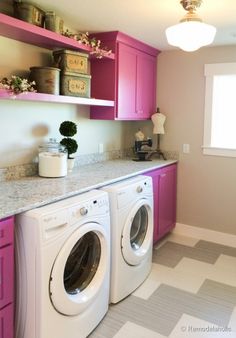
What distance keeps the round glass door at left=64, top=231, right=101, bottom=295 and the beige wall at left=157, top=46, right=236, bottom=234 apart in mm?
1880

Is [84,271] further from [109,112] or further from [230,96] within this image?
[230,96]

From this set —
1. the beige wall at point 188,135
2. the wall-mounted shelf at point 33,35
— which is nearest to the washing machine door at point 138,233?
the beige wall at point 188,135

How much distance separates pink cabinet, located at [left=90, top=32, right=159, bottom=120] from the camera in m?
3.07

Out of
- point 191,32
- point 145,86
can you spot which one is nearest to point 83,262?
point 191,32

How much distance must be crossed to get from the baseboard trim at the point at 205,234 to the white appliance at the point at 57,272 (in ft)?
6.24

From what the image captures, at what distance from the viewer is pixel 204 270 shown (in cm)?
300

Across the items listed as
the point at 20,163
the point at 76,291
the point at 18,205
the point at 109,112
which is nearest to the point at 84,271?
the point at 76,291

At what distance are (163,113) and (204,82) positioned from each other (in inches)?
22.8

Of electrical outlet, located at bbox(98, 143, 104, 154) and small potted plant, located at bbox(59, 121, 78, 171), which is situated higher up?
small potted plant, located at bbox(59, 121, 78, 171)

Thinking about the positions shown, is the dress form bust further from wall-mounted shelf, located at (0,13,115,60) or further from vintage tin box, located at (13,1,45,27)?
vintage tin box, located at (13,1,45,27)

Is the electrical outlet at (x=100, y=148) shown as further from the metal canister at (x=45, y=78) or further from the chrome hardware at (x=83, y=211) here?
the chrome hardware at (x=83, y=211)

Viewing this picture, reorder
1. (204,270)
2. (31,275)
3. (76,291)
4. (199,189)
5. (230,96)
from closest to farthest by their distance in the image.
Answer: (31,275) < (76,291) < (204,270) < (230,96) < (199,189)

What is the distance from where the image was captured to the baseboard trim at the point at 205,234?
3.60m

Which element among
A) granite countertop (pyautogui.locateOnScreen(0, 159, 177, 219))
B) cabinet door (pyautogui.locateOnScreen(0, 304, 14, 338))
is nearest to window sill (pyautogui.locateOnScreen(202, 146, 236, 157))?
granite countertop (pyautogui.locateOnScreen(0, 159, 177, 219))
